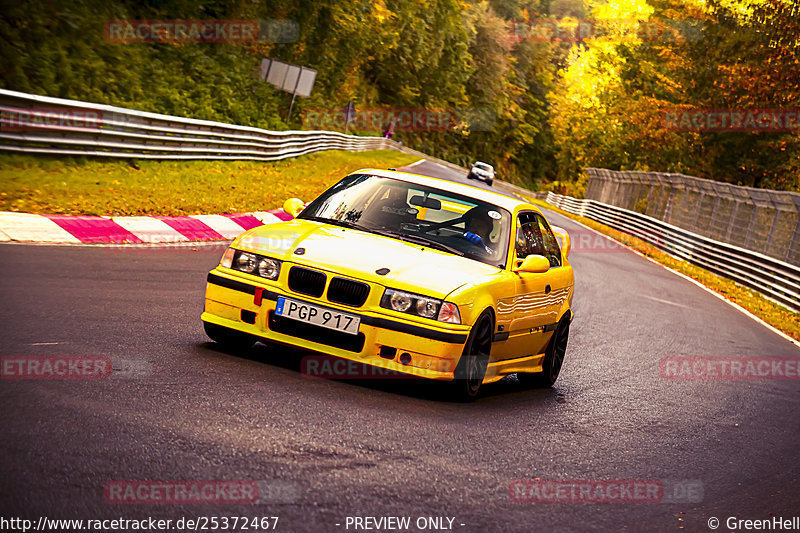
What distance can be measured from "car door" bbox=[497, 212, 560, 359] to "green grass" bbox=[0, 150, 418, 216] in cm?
703

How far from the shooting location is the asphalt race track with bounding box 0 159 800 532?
14.1 feet

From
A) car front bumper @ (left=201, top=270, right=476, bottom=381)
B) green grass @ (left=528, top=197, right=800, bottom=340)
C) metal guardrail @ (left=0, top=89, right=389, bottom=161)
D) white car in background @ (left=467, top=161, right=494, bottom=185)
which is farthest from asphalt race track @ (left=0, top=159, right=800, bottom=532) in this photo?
white car in background @ (left=467, top=161, right=494, bottom=185)

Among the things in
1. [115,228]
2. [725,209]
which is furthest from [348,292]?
[725,209]

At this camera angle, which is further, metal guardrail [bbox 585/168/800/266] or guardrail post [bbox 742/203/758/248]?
guardrail post [bbox 742/203/758/248]

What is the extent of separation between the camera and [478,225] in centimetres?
791

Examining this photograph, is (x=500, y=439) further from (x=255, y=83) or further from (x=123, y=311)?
(x=255, y=83)

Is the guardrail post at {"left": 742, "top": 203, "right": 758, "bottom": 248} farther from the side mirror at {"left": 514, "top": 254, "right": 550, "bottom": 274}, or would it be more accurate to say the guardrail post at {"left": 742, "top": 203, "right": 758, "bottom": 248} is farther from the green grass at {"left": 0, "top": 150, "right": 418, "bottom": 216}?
the side mirror at {"left": 514, "top": 254, "right": 550, "bottom": 274}

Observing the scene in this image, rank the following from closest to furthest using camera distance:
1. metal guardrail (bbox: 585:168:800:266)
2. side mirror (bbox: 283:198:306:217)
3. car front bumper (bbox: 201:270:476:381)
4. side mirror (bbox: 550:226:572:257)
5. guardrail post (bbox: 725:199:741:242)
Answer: car front bumper (bbox: 201:270:476:381) → side mirror (bbox: 283:198:306:217) → side mirror (bbox: 550:226:572:257) → metal guardrail (bbox: 585:168:800:266) → guardrail post (bbox: 725:199:741:242)

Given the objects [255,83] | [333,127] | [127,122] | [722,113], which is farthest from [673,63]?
[127,122]

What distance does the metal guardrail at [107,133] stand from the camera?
16297 millimetres

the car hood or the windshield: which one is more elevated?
the windshield

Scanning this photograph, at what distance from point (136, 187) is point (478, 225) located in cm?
1075

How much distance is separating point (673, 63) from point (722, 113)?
6.01 metres

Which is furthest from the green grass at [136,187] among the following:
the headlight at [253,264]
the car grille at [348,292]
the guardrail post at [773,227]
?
the guardrail post at [773,227]
